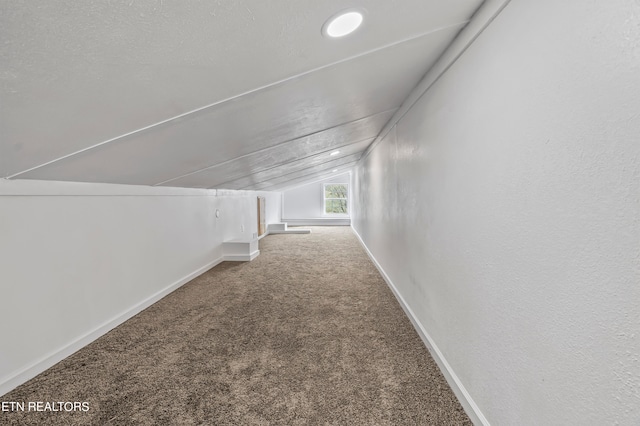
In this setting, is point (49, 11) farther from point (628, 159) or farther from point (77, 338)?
point (77, 338)

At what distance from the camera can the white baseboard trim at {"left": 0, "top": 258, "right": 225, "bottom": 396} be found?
1.72m

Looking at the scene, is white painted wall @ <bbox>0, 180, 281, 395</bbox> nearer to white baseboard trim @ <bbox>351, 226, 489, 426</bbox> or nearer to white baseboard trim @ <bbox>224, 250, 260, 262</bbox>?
white baseboard trim @ <bbox>224, 250, 260, 262</bbox>

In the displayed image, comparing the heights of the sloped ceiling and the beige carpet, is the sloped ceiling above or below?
above

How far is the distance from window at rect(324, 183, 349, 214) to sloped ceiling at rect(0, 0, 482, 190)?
943 cm

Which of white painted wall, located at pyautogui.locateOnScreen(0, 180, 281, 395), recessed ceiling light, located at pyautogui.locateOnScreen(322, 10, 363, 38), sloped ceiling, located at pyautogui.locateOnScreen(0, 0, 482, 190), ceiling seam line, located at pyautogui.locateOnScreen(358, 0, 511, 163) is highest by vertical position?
ceiling seam line, located at pyautogui.locateOnScreen(358, 0, 511, 163)

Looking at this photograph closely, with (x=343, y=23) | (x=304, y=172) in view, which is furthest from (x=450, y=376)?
(x=304, y=172)

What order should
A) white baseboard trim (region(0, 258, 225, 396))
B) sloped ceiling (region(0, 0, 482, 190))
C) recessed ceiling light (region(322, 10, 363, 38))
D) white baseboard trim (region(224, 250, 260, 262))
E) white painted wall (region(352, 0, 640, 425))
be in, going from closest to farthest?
white painted wall (region(352, 0, 640, 425)) < sloped ceiling (region(0, 0, 482, 190)) < recessed ceiling light (region(322, 10, 363, 38)) < white baseboard trim (region(0, 258, 225, 396)) < white baseboard trim (region(224, 250, 260, 262))

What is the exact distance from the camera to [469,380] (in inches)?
57.9

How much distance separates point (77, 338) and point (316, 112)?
222cm

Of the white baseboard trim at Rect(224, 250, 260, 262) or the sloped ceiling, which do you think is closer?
the sloped ceiling

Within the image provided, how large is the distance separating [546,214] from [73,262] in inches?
104

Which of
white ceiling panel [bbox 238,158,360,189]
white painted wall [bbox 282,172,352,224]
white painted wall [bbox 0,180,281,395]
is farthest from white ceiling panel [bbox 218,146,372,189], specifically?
white painted wall [bbox 282,172,352,224]

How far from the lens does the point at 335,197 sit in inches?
461

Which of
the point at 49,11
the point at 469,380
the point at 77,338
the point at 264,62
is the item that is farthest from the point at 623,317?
the point at 77,338
